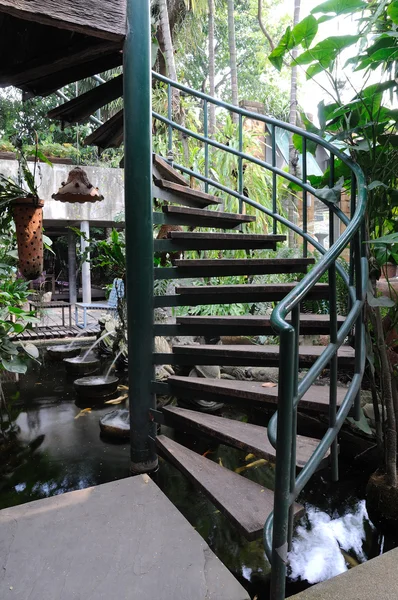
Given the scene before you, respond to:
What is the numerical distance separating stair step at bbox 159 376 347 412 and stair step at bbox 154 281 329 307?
48 cm

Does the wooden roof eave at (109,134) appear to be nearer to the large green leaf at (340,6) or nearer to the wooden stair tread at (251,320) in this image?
the large green leaf at (340,6)

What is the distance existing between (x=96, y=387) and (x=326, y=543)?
→ 2.70 meters

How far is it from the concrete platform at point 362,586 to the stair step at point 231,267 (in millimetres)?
1557

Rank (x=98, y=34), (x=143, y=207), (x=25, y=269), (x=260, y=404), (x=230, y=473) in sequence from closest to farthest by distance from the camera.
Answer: (x=230, y=473) < (x=260, y=404) < (x=98, y=34) < (x=143, y=207) < (x=25, y=269)

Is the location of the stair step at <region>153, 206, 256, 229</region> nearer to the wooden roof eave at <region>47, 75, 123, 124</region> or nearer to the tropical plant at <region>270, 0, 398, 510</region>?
the tropical plant at <region>270, 0, 398, 510</region>

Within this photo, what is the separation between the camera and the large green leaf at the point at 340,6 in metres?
2.07

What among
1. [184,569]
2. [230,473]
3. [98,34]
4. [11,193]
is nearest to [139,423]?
[230,473]

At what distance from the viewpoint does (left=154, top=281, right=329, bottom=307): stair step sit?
7.69ft

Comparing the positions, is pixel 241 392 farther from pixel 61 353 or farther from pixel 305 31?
pixel 61 353

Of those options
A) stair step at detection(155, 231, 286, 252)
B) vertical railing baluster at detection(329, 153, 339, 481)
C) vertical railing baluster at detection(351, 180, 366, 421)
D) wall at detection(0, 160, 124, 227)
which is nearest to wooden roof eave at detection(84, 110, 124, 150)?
stair step at detection(155, 231, 286, 252)

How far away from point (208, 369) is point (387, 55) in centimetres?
280

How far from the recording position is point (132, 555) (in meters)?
1.40

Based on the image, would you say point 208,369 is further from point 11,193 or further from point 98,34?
point 98,34

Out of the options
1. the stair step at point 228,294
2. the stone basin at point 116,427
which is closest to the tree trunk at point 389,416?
the stair step at point 228,294
